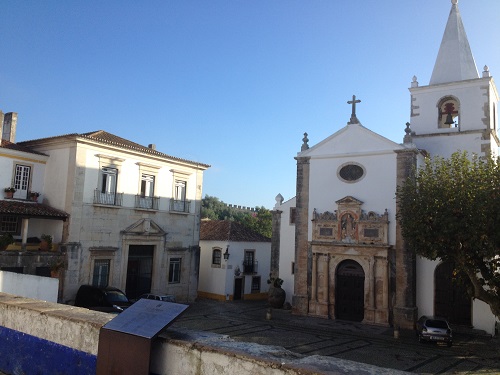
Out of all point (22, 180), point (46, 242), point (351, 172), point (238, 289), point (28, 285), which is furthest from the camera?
point (238, 289)

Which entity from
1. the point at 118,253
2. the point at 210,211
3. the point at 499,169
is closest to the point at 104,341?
the point at 499,169

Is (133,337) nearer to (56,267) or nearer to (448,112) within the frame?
(56,267)

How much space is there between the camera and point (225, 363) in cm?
412

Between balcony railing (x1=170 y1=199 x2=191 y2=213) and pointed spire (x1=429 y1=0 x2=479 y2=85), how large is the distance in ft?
56.2

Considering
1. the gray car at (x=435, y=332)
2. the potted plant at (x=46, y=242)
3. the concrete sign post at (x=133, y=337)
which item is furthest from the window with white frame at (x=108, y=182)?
the concrete sign post at (x=133, y=337)

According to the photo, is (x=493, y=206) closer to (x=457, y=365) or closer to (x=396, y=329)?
(x=457, y=365)

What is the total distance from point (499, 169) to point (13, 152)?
22.3 metres

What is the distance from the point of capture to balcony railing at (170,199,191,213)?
27672 millimetres

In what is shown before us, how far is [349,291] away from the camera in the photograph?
2450 cm

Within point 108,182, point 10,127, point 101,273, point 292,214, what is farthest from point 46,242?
point 292,214

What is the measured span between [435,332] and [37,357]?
54.4 ft

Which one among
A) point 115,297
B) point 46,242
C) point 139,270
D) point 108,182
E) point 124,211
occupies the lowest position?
point 115,297

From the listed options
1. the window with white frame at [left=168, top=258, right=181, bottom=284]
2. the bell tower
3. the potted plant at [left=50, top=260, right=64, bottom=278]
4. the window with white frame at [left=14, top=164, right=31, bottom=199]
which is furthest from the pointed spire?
the window with white frame at [left=14, top=164, right=31, bottom=199]

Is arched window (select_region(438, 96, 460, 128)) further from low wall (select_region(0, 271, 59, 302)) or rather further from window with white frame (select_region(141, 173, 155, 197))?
low wall (select_region(0, 271, 59, 302))
